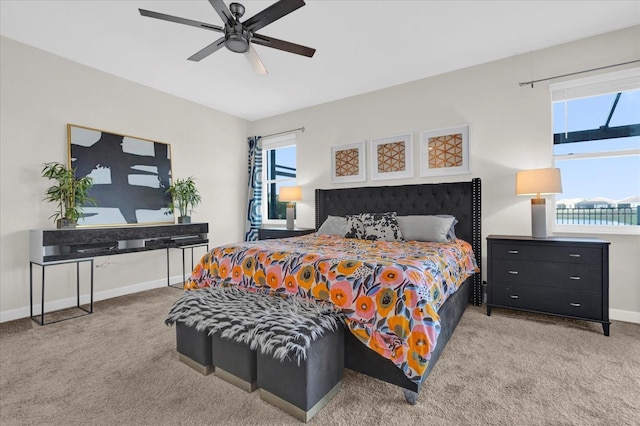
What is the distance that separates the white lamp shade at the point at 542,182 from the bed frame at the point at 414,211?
0.57 meters

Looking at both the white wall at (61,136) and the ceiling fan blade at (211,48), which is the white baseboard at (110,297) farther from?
the ceiling fan blade at (211,48)

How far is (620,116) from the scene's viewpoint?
301cm

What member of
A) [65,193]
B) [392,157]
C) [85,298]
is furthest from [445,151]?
[85,298]

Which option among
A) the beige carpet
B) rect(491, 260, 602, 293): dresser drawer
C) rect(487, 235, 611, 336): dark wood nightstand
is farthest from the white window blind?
the beige carpet

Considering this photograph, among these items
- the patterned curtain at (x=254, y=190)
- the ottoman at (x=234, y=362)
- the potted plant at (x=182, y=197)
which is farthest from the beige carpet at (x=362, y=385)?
the patterned curtain at (x=254, y=190)

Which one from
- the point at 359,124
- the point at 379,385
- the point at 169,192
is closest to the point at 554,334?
the point at 379,385

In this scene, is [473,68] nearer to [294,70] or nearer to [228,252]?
[294,70]

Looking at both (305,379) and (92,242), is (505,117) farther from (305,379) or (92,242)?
(92,242)

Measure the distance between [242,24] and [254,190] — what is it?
3.51 m

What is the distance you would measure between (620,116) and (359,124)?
288 centimetres

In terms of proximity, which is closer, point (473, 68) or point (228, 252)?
point (228, 252)

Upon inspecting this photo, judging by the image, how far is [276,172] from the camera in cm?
570

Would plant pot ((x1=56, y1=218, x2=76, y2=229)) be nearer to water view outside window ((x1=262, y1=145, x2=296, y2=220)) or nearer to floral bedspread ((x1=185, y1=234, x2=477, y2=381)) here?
floral bedspread ((x1=185, y1=234, x2=477, y2=381))

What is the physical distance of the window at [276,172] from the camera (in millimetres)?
5418
